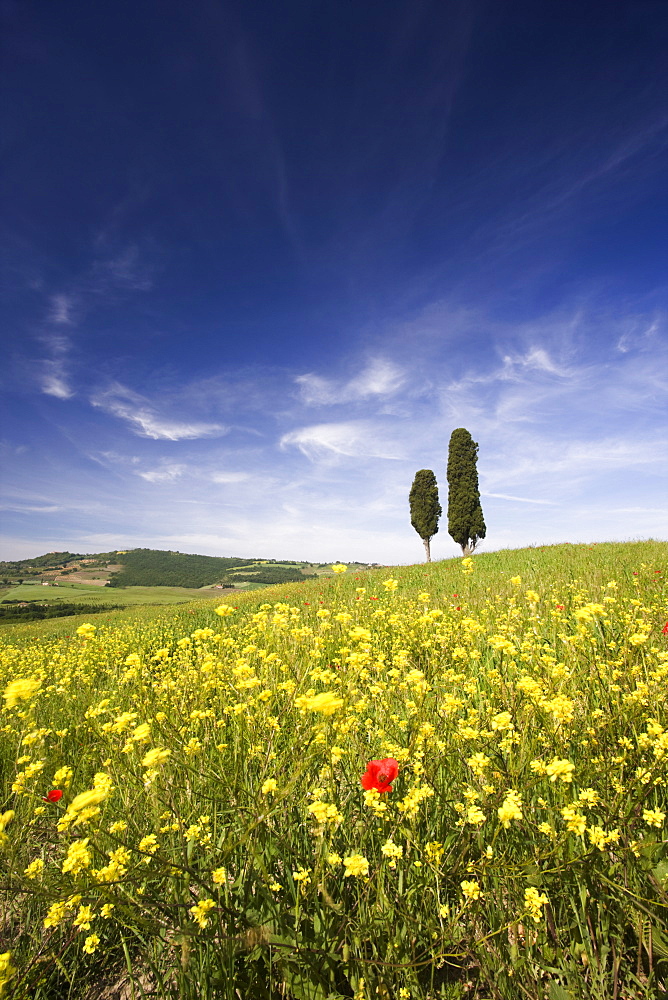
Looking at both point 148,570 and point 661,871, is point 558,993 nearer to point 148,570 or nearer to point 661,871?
point 661,871

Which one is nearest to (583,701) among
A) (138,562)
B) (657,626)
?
(657,626)

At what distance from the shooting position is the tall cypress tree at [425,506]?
127ft

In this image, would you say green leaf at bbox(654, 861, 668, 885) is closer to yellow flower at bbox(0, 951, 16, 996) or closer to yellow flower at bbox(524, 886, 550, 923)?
yellow flower at bbox(524, 886, 550, 923)

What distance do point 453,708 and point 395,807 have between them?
600 mm

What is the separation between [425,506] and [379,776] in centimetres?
3810

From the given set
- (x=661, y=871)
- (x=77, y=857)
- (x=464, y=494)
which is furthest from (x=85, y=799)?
(x=464, y=494)

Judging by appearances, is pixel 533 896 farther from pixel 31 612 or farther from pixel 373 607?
pixel 31 612

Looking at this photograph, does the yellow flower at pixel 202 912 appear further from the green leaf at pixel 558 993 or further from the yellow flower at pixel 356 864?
the green leaf at pixel 558 993

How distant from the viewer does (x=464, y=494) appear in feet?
112

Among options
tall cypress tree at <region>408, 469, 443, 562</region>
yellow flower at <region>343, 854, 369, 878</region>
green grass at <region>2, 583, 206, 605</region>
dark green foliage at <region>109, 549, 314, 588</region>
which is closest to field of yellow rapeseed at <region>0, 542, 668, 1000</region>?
yellow flower at <region>343, 854, 369, 878</region>

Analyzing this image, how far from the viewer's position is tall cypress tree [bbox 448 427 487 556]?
111 feet

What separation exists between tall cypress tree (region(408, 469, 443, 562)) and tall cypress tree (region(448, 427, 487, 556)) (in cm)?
373

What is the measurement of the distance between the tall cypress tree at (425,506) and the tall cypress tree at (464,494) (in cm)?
373

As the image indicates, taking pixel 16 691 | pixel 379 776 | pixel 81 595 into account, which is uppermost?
pixel 16 691
